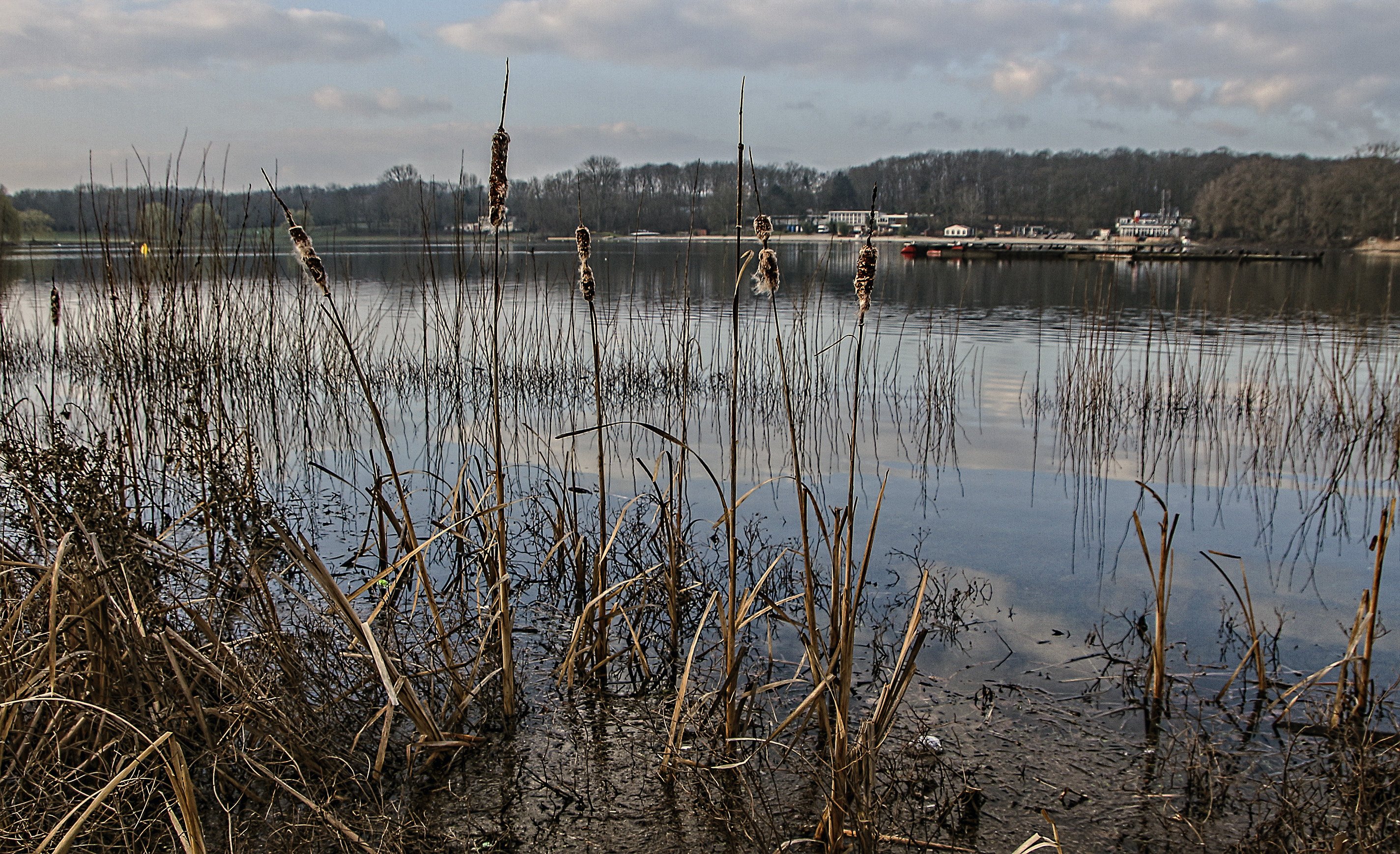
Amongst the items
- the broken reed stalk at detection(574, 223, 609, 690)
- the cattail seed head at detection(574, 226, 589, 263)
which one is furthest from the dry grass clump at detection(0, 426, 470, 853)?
the cattail seed head at detection(574, 226, 589, 263)

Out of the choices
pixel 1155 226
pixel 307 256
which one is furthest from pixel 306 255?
pixel 1155 226

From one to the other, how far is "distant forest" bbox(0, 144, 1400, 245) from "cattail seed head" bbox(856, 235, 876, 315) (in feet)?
1.26

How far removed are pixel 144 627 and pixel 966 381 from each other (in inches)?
447

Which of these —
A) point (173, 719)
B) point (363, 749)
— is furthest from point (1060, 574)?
point (173, 719)

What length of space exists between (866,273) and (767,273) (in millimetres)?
272

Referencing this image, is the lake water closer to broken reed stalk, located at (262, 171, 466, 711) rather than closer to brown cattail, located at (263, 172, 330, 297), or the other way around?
broken reed stalk, located at (262, 171, 466, 711)

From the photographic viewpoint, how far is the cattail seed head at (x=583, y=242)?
299cm

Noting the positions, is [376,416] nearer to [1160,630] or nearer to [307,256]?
[307,256]

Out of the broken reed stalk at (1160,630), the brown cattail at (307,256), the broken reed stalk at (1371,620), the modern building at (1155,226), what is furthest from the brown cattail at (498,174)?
the modern building at (1155,226)

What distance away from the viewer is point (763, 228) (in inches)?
95.1

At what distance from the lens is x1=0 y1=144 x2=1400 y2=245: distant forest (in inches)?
319

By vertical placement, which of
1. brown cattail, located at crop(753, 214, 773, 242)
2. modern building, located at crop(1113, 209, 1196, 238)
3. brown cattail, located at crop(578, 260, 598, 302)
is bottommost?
brown cattail, located at crop(578, 260, 598, 302)

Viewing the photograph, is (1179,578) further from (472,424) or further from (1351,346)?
(1351,346)

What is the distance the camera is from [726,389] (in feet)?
37.3
